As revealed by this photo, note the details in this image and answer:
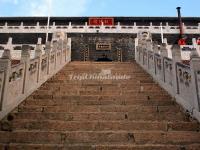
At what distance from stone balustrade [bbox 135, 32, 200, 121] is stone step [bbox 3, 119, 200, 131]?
0.68 metres

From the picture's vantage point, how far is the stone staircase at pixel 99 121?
244 inches

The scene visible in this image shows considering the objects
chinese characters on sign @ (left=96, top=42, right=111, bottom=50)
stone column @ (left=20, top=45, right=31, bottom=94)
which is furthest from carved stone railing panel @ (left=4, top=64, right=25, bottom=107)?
chinese characters on sign @ (left=96, top=42, right=111, bottom=50)

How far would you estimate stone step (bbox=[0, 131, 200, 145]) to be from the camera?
20.5ft

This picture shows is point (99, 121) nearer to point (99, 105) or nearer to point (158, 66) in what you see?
point (99, 105)

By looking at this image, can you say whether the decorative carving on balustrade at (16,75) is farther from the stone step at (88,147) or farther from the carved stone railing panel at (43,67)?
the stone step at (88,147)

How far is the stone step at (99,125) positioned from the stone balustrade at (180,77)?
2.23ft

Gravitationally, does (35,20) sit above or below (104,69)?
above

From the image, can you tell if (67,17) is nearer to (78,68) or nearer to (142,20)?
(142,20)

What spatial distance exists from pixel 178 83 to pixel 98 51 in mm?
16575

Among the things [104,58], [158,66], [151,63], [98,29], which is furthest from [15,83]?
[98,29]

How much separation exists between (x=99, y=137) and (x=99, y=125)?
0.63m

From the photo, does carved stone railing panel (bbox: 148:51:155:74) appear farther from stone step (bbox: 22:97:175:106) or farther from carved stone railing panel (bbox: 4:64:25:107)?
carved stone railing panel (bbox: 4:64:25:107)

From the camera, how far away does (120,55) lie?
24922 millimetres

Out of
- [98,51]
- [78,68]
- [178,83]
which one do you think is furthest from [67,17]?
[178,83]
